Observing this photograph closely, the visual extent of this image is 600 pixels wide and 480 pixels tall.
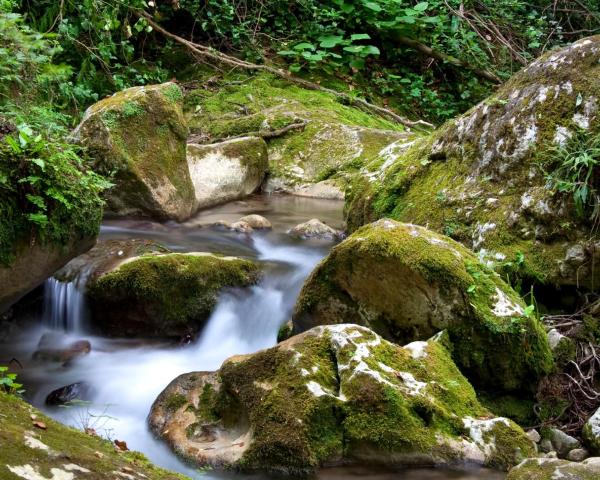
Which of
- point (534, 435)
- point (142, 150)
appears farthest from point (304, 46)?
point (534, 435)

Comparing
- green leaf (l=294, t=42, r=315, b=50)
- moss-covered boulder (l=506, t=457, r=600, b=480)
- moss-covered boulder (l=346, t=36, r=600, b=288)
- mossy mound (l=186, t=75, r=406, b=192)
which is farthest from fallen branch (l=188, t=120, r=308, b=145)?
moss-covered boulder (l=506, t=457, r=600, b=480)

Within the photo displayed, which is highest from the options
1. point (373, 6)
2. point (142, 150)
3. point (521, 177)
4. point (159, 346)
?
point (373, 6)

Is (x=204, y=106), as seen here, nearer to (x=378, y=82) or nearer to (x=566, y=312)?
(x=378, y=82)

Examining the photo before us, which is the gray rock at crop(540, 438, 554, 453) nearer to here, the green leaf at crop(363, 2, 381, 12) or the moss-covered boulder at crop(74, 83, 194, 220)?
the moss-covered boulder at crop(74, 83, 194, 220)

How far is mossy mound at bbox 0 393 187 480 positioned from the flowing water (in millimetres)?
1108

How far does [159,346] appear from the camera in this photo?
16.0 feet

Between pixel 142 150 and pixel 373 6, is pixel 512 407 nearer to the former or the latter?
pixel 142 150

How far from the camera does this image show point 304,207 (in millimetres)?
8289

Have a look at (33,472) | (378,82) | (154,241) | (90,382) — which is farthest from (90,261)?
(378,82)

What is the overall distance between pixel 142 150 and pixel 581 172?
4277mm

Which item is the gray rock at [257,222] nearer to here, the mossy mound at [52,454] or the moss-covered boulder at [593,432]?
the moss-covered boulder at [593,432]

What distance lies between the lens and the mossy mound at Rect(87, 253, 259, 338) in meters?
4.93

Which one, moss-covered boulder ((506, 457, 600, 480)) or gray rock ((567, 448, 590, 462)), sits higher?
moss-covered boulder ((506, 457, 600, 480))

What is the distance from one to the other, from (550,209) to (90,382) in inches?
132
